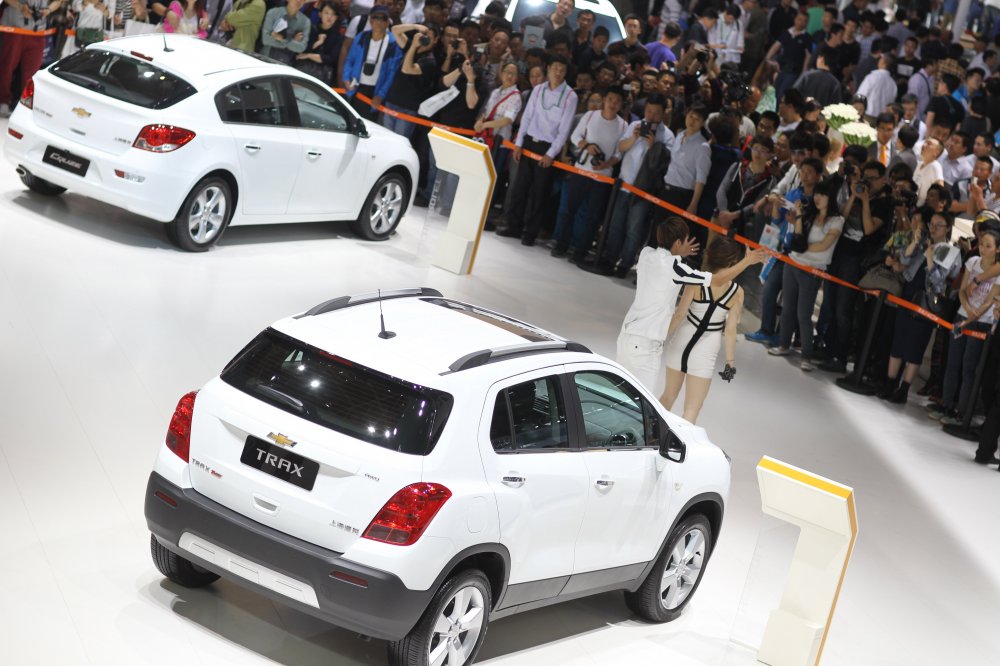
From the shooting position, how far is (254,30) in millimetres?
15961

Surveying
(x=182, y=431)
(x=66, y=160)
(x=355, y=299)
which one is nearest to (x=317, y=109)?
(x=66, y=160)

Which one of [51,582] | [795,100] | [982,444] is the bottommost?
[51,582]

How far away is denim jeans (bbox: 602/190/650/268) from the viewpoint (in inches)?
585

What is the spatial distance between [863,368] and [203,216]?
272 inches

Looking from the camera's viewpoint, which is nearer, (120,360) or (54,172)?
(120,360)

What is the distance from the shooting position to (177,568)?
6.20m

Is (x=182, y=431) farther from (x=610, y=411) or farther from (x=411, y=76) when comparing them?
(x=411, y=76)

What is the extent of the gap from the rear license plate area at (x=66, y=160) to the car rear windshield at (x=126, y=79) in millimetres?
622

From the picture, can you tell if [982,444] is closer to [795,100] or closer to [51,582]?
[795,100]

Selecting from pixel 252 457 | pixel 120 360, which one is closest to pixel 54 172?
pixel 120 360

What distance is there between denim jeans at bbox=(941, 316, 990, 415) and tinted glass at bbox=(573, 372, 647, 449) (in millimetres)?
6703

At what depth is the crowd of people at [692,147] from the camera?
13.0 metres

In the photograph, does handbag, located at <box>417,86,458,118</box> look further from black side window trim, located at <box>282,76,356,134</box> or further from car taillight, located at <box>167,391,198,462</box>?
car taillight, located at <box>167,391,198,462</box>

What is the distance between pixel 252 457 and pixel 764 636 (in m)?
3.03
